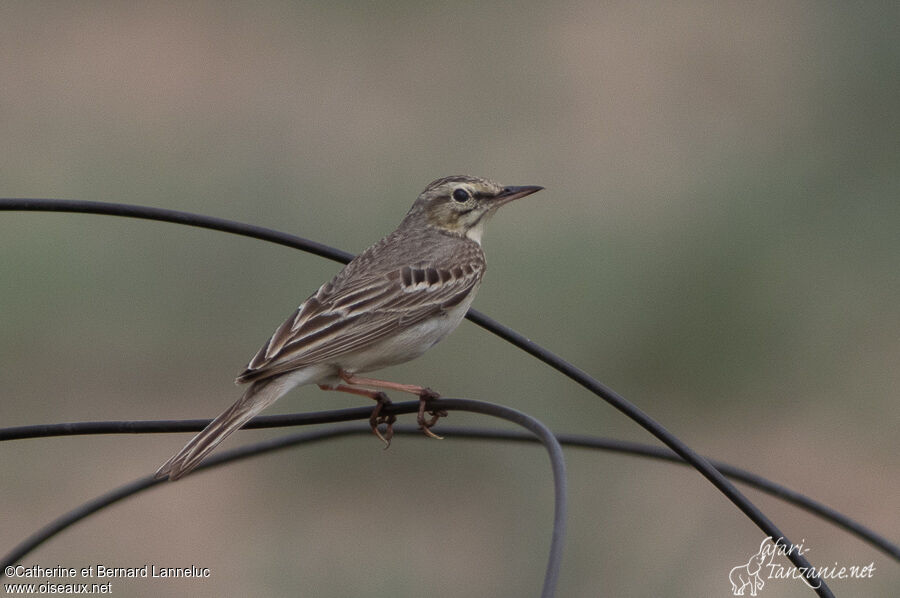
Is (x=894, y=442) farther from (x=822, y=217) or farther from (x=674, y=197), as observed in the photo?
(x=674, y=197)

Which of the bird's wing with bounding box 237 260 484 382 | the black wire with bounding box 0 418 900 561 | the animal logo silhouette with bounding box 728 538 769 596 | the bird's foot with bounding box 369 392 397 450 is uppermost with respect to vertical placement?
the bird's wing with bounding box 237 260 484 382

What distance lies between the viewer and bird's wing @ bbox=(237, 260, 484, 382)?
661 centimetres

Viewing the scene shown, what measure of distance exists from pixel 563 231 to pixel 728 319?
2.58 meters

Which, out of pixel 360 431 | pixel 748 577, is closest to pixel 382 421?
pixel 360 431

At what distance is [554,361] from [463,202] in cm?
273

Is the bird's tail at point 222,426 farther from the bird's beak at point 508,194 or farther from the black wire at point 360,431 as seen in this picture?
the bird's beak at point 508,194

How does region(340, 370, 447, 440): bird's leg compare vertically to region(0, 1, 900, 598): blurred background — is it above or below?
above

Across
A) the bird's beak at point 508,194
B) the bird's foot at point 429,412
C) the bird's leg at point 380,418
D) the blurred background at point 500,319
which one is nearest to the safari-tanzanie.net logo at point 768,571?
the blurred background at point 500,319

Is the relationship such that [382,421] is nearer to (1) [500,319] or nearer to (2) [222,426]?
(2) [222,426]

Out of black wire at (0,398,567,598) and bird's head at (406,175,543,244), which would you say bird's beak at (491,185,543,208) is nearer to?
bird's head at (406,175,543,244)

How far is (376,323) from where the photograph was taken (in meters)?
6.94

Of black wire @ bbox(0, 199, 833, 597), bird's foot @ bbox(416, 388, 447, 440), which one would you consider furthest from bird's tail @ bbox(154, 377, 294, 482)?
black wire @ bbox(0, 199, 833, 597)

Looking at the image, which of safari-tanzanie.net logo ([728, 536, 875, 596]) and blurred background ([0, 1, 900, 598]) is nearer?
safari-tanzanie.net logo ([728, 536, 875, 596])

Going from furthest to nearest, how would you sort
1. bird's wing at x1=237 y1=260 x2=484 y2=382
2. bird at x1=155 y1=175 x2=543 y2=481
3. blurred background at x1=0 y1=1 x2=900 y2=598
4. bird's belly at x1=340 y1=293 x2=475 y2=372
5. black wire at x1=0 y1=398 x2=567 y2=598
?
blurred background at x1=0 y1=1 x2=900 y2=598 < bird's belly at x1=340 y1=293 x2=475 y2=372 < bird's wing at x1=237 y1=260 x2=484 y2=382 < bird at x1=155 y1=175 x2=543 y2=481 < black wire at x1=0 y1=398 x2=567 y2=598
